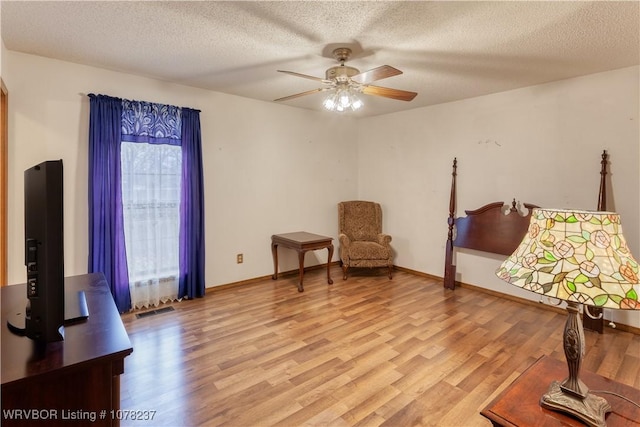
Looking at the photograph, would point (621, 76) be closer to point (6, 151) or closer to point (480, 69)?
point (480, 69)

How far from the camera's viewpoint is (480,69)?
3.05m

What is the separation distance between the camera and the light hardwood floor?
6.24 ft

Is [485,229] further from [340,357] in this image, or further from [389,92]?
[340,357]

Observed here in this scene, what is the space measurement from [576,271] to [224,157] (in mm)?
3692

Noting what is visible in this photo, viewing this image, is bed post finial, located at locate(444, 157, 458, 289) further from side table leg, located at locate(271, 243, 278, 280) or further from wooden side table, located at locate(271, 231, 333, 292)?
side table leg, located at locate(271, 243, 278, 280)

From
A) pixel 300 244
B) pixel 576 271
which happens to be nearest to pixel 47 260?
pixel 576 271

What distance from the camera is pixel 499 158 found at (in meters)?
3.85

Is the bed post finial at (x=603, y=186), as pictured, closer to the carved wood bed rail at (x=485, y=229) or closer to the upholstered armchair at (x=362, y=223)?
the carved wood bed rail at (x=485, y=229)

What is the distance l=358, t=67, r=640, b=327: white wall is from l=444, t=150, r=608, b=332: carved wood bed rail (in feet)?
0.50

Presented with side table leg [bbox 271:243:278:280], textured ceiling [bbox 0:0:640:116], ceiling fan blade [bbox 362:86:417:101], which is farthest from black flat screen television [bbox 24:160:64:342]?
side table leg [bbox 271:243:278:280]

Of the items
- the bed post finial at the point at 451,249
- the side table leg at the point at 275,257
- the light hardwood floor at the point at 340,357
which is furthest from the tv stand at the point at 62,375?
the bed post finial at the point at 451,249

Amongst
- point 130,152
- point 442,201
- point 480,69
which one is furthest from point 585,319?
point 130,152

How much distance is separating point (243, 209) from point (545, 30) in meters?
3.46

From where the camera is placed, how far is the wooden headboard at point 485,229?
3.58m
